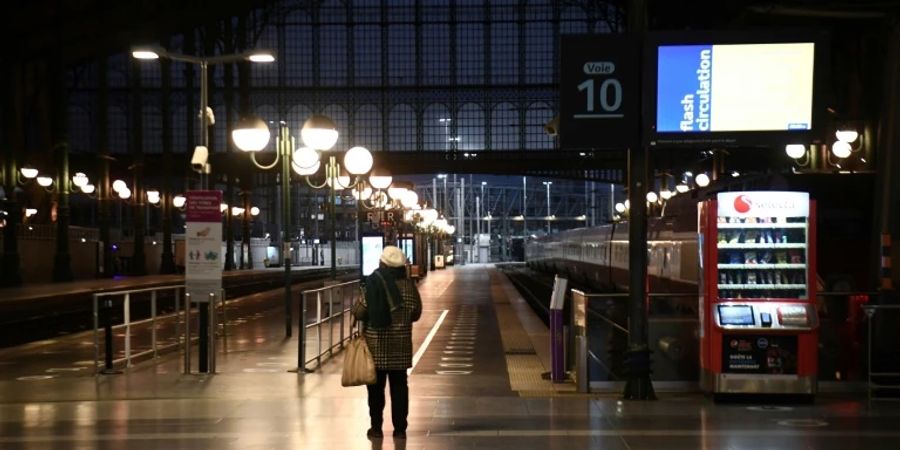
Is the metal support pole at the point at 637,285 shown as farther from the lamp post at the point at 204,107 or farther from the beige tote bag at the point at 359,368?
the lamp post at the point at 204,107

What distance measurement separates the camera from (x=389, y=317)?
33.1 ft

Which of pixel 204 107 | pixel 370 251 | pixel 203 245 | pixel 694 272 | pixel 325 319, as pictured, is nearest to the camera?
pixel 203 245

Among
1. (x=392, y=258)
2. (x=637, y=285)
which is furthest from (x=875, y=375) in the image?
(x=392, y=258)

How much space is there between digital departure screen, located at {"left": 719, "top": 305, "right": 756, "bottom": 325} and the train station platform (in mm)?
974

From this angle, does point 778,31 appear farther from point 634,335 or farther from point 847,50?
point 847,50

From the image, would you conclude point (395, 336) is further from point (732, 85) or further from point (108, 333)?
point (108, 333)

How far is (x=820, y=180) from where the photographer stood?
22.4 meters

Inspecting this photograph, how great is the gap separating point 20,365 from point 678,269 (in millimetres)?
14100

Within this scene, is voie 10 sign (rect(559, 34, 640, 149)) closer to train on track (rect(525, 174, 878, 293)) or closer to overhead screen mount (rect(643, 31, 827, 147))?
overhead screen mount (rect(643, 31, 827, 147))

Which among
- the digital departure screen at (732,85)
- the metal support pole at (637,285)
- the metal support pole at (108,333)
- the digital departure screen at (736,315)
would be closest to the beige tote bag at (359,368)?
the metal support pole at (637,285)

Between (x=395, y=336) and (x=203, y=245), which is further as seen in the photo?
(x=203, y=245)

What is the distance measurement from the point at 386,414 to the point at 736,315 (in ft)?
13.9

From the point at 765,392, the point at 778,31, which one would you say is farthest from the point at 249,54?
the point at 765,392

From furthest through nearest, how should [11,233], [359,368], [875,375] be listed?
[11,233] < [875,375] < [359,368]
